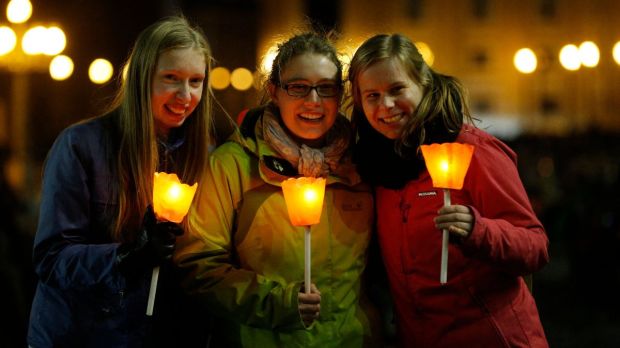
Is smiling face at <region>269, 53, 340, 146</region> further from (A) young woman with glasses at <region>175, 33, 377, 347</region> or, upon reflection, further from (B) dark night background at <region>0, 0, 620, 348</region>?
(B) dark night background at <region>0, 0, 620, 348</region>

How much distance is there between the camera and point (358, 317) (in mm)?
4148

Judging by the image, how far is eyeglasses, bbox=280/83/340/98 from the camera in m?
4.17

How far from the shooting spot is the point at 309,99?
163 inches

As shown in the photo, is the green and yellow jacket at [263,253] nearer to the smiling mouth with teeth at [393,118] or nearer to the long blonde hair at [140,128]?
the long blonde hair at [140,128]

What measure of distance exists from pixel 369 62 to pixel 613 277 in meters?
9.74

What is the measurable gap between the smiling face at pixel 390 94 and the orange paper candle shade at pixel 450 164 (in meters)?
0.57

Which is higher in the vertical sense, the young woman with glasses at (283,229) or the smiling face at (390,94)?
Answer: the smiling face at (390,94)

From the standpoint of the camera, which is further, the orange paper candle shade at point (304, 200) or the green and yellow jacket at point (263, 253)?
the green and yellow jacket at point (263, 253)

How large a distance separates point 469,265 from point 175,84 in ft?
5.82

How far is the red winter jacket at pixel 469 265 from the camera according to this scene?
3.85 meters

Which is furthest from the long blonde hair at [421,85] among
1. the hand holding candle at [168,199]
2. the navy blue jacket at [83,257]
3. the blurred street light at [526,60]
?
the blurred street light at [526,60]

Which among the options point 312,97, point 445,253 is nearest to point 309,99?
point 312,97

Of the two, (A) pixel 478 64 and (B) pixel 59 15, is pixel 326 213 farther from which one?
(A) pixel 478 64

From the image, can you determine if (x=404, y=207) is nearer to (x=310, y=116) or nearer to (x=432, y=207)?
(x=432, y=207)
